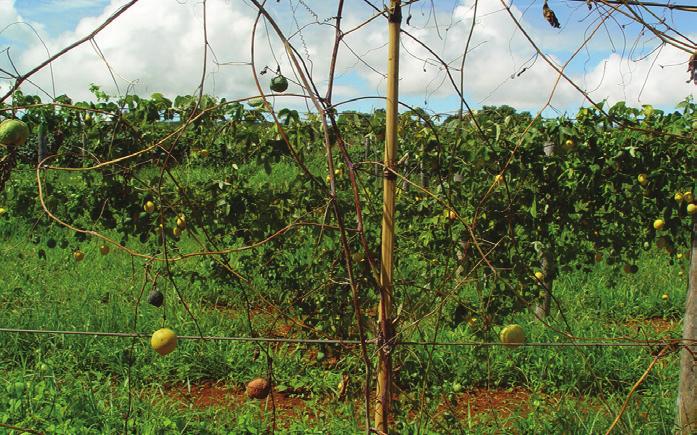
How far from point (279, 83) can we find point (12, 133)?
0.62m

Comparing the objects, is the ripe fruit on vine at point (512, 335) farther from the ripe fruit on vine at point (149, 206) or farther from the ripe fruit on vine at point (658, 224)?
the ripe fruit on vine at point (149, 206)

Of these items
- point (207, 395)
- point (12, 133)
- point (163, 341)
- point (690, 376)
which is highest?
point (12, 133)

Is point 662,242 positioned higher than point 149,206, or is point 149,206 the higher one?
point 149,206

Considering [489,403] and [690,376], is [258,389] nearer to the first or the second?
[489,403]

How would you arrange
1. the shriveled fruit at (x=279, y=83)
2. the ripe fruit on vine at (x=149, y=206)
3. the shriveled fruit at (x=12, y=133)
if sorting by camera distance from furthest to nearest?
the ripe fruit on vine at (x=149, y=206), the shriveled fruit at (x=279, y=83), the shriveled fruit at (x=12, y=133)

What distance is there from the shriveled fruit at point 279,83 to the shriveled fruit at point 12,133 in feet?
1.89

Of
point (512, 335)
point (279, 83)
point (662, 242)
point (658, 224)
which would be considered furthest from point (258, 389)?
point (662, 242)

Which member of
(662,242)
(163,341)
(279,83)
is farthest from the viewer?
(662,242)

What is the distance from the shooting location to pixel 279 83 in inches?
62.1

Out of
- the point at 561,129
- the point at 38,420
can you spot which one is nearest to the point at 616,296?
the point at 561,129

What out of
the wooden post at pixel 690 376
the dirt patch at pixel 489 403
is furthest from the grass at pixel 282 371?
the wooden post at pixel 690 376

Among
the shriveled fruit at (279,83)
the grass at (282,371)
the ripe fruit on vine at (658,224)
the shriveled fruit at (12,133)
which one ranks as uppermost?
the shriveled fruit at (279,83)

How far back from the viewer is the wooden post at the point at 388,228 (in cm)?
122

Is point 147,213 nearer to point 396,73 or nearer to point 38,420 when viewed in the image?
point 38,420
